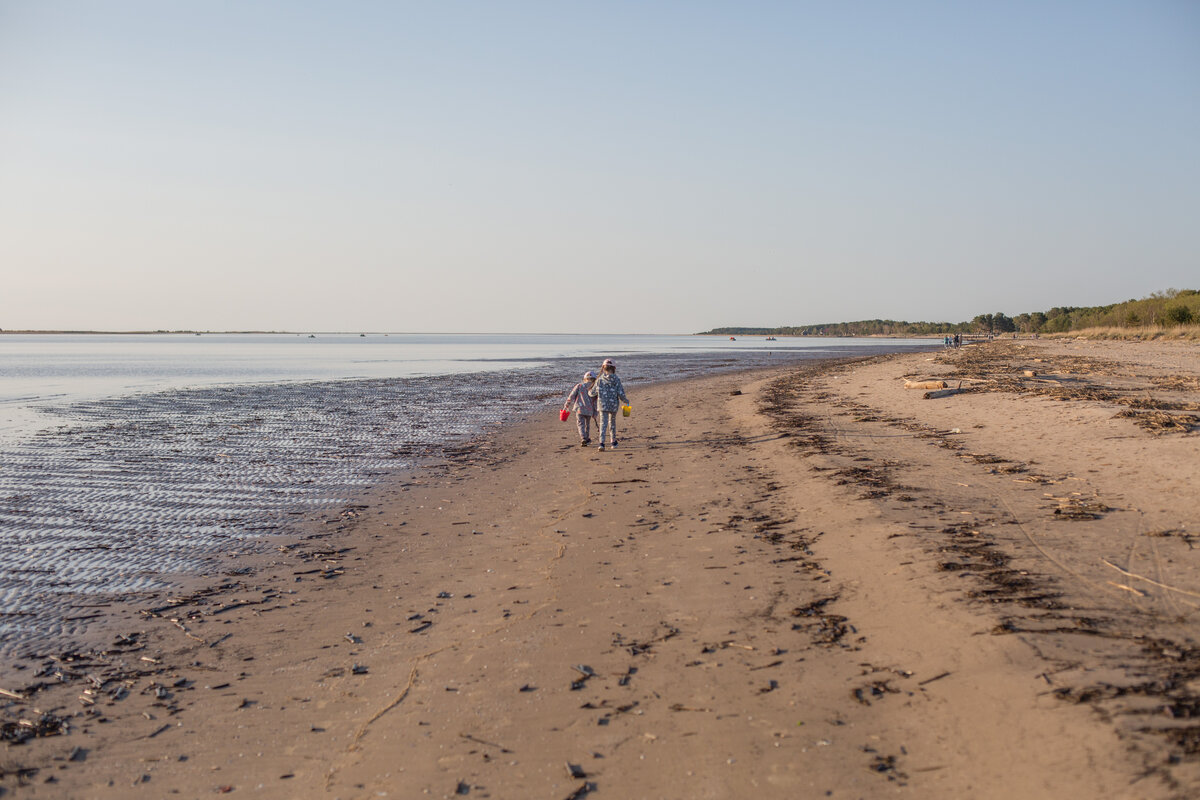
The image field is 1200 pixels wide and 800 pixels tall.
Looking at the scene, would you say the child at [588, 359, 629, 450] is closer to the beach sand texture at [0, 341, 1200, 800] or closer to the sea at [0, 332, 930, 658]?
the sea at [0, 332, 930, 658]

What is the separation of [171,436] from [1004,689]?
67.0 feet

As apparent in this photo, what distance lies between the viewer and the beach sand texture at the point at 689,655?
417cm

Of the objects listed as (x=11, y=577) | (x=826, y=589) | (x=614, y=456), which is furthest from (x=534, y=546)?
(x=614, y=456)

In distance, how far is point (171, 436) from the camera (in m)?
19.7

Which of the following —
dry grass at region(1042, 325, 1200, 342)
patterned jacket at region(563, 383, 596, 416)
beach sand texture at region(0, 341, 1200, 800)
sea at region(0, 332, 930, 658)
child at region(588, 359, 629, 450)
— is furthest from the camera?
dry grass at region(1042, 325, 1200, 342)

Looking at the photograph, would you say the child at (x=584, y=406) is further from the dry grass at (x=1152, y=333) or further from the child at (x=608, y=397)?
the dry grass at (x=1152, y=333)

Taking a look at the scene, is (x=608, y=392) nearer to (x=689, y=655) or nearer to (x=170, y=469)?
(x=170, y=469)

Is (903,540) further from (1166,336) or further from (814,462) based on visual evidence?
(1166,336)

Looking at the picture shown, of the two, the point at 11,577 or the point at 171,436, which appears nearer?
the point at 11,577

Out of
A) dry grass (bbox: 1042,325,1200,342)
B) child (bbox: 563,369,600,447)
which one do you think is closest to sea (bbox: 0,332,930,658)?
child (bbox: 563,369,600,447)

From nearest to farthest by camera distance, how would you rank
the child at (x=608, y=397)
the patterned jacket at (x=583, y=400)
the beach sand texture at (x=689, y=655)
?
the beach sand texture at (x=689, y=655) < the child at (x=608, y=397) < the patterned jacket at (x=583, y=400)

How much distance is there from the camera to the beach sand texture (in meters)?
4.17

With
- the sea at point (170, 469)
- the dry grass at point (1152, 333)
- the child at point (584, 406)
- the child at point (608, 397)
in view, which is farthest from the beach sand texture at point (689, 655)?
the dry grass at point (1152, 333)

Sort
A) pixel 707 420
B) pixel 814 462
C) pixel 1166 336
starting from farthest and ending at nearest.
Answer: pixel 1166 336, pixel 707 420, pixel 814 462
